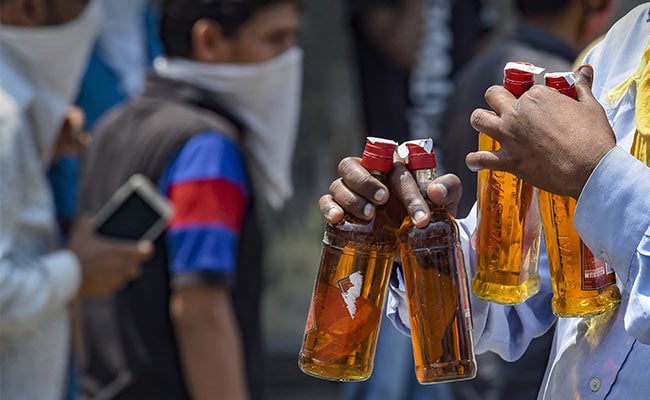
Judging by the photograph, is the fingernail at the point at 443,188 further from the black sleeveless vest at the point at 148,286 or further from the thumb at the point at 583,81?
the black sleeveless vest at the point at 148,286

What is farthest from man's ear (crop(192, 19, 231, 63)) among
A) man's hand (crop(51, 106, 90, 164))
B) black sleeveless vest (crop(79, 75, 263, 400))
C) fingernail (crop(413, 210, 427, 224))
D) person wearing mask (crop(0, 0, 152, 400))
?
fingernail (crop(413, 210, 427, 224))

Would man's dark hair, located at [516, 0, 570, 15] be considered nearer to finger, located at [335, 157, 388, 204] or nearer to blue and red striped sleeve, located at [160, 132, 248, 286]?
blue and red striped sleeve, located at [160, 132, 248, 286]

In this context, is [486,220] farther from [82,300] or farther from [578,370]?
[82,300]

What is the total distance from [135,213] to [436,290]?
65.6 inches

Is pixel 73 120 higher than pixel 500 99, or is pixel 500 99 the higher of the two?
pixel 500 99

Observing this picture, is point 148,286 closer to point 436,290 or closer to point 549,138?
point 436,290

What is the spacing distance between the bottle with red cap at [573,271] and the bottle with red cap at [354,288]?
0.78 ft

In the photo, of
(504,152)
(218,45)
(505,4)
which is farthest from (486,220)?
(505,4)

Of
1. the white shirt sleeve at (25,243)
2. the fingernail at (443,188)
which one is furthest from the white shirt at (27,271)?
the fingernail at (443,188)

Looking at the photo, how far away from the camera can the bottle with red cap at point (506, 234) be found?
5.80ft

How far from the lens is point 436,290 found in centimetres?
177

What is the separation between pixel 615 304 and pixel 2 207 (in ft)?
5.69

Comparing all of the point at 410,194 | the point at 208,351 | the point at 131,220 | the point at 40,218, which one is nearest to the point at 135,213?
the point at 131,220

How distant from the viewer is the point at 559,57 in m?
3.88
